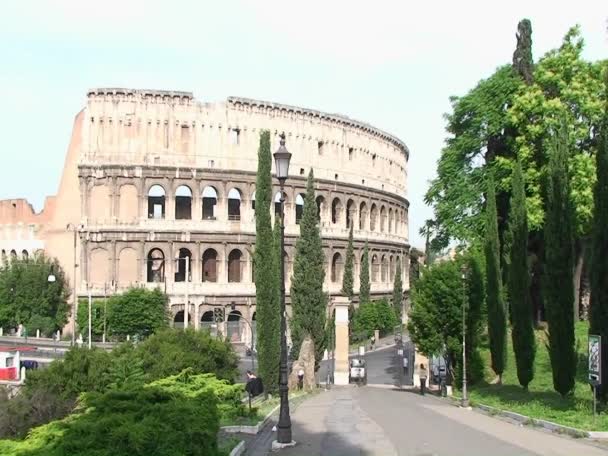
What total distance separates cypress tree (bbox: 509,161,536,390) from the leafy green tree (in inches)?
1167

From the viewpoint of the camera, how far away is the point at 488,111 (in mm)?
35062

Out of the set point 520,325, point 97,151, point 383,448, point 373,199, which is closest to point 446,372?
point 520,325

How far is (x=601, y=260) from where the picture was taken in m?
18.0

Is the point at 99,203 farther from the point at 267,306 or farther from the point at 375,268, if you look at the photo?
the point at 267,306

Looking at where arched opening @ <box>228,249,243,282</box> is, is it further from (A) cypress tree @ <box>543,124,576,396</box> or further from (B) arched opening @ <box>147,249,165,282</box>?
(A) cypress tree @ <box>543,124,576,396</box>

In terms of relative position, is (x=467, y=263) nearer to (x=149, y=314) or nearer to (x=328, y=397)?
(x=328, y=397)

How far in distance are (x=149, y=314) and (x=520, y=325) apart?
30420mm

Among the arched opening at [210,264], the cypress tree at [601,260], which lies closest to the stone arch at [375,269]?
the arched opening at [210,264]

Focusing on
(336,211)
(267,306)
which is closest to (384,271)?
(336,211)

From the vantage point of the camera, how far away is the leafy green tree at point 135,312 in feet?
160

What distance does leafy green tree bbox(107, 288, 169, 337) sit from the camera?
48844 millimetres

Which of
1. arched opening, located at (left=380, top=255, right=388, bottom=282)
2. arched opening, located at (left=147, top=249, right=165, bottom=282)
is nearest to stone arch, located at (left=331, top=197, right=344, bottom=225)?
arched opening, located at (left=380, top=255, right=388, bottom=282)

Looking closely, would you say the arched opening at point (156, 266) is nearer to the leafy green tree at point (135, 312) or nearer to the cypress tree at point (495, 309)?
the leafy green tree at point (135, 312)

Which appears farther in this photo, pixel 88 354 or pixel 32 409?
pixel 88 354
